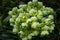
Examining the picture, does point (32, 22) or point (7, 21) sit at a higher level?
point (7, 21)

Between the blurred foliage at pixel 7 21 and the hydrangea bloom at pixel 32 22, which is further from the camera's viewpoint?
the blurred foliage at pixel 7 21

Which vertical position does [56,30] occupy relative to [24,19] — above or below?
above

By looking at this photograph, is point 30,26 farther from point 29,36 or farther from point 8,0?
point 8,0

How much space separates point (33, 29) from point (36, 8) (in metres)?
0.21

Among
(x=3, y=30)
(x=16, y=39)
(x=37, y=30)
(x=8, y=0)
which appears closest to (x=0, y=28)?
(x=3, y=30)

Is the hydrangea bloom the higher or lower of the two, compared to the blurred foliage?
lower

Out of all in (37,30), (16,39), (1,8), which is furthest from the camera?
(1,8)

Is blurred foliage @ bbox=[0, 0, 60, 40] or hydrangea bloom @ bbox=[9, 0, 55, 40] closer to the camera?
hydrangea bloom @ bbox=[9, 0, 55, 40]

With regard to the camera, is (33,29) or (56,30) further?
(56,30)

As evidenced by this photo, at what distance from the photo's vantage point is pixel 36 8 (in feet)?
6.72

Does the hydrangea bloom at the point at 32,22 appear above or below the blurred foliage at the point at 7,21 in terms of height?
below

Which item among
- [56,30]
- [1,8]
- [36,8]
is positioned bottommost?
[36,8]

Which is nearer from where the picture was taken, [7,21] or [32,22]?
[32,22]

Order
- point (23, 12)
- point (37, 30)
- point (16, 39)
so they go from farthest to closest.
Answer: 1. point (16, 39)
2. point (23, 12)
3. point (37, 30)
